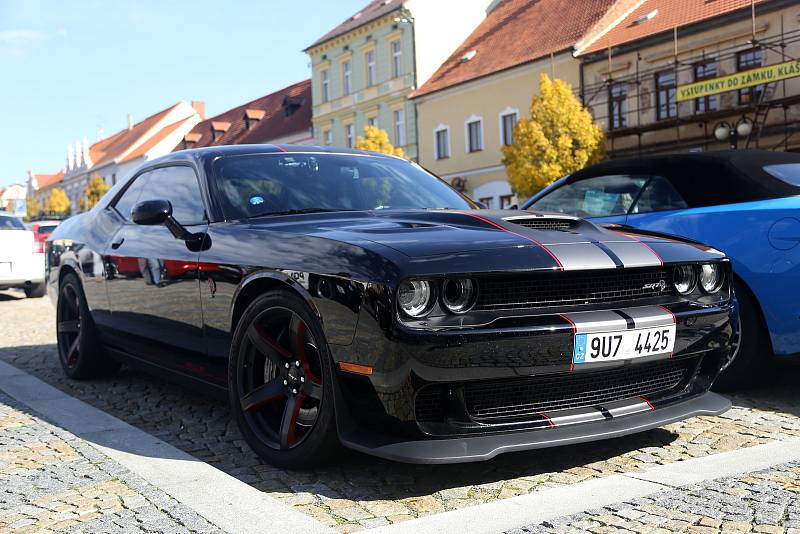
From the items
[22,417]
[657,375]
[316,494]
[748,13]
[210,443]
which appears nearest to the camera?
[316,494]

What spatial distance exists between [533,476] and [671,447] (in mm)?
793

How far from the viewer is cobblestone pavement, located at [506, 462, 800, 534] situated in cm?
268

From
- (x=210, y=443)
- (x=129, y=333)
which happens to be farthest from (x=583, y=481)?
(x=129, y=333)

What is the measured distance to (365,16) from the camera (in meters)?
41.1

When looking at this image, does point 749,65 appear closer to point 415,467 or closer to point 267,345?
point 415,467

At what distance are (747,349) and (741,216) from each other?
718 millimetres

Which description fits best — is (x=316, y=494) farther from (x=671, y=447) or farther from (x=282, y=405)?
(x=671, y=447)

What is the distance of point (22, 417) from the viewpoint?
4625 millimetres

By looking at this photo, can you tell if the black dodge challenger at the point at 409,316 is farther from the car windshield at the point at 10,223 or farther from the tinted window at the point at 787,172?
the car windshield at the point at 10,223

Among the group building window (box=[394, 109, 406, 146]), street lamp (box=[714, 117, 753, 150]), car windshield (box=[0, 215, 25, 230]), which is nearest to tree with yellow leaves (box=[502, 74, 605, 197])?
street lamp (box=[714, 117, 753, 150])

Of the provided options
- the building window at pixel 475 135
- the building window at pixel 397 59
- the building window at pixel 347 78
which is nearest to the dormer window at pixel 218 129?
the building window at pixel 347 78

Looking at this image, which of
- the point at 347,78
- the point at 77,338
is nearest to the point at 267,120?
the point at 347,78

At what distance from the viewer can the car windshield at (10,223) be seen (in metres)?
13.9

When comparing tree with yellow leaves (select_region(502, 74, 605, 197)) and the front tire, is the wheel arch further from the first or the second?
tree with yellow leaves (select_region(502, 74, 605, 197))
